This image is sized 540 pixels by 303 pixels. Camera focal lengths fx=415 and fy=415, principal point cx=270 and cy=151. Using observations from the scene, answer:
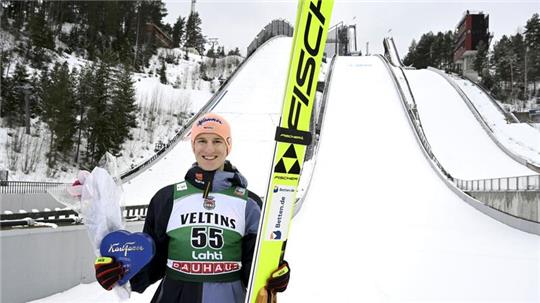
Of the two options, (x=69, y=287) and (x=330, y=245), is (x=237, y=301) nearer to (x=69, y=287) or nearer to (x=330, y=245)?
(x=69, y=287)

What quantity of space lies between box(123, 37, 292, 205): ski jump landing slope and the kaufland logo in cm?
905

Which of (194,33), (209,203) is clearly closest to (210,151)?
(209,203)

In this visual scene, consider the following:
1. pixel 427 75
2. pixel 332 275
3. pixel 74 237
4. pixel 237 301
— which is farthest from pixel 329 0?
pixel 427 75

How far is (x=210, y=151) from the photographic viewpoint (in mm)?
2051

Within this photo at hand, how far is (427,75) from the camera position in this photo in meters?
34.1

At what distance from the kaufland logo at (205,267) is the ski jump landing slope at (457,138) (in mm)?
16779

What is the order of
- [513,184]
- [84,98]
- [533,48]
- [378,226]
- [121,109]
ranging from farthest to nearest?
[533,48] → [121,109] → [84,98] → [513,184] → [378,226]

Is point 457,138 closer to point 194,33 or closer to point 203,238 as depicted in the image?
point 203,238

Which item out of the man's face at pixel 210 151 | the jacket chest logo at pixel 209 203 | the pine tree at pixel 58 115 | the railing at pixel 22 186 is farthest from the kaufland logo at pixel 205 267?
the pine tree at pixel 58 115

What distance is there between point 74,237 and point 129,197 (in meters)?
9.73

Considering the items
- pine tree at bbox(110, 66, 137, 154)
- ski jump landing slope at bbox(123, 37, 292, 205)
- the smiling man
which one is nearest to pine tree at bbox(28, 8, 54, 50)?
pine tree at bbox(110, 66, 137, 154)

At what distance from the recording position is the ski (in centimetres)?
191

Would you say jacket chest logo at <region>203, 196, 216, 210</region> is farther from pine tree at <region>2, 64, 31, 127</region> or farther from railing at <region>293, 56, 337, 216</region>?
pine tree at <region>2, 64, 31, 127</region>

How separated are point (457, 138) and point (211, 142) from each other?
21946 millimetres
